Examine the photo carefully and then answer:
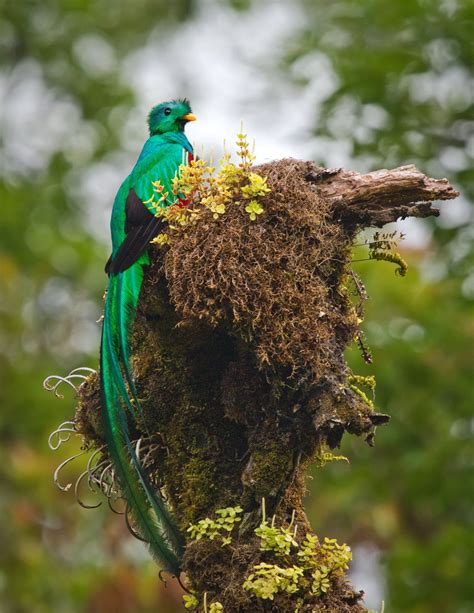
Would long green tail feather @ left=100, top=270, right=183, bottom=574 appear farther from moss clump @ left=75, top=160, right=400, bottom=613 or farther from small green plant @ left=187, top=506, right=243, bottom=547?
small green plant @ left=187, top=506, right=243, bottom=547

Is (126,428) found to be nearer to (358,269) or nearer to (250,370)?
(250,370)

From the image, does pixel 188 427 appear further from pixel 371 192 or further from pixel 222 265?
pixel 371 192

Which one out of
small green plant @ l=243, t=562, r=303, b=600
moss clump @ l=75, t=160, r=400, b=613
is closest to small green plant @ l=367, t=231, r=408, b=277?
moss clump @ l=75, t=160, r=400, b=613

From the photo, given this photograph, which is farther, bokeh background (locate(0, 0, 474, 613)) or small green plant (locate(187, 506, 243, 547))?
bokeh background (locate(0, 0, 474, 613))

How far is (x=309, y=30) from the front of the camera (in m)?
10.5

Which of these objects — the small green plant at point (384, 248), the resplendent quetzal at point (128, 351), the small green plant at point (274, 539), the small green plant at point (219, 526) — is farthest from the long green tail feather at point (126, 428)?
the small green plant at point (384, 248)

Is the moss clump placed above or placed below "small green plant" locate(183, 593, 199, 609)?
above

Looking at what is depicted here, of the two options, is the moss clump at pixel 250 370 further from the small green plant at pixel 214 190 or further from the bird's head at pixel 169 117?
the bird's head at pixel 169 117

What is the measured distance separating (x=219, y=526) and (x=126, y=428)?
67cm

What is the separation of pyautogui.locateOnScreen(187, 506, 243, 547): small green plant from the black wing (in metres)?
1.24

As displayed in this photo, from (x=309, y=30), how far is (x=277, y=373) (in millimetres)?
7251

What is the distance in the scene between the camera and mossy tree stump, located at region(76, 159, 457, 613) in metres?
3.94

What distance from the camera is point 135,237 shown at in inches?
180

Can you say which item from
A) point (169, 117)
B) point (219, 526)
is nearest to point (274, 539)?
point (219, 526)
